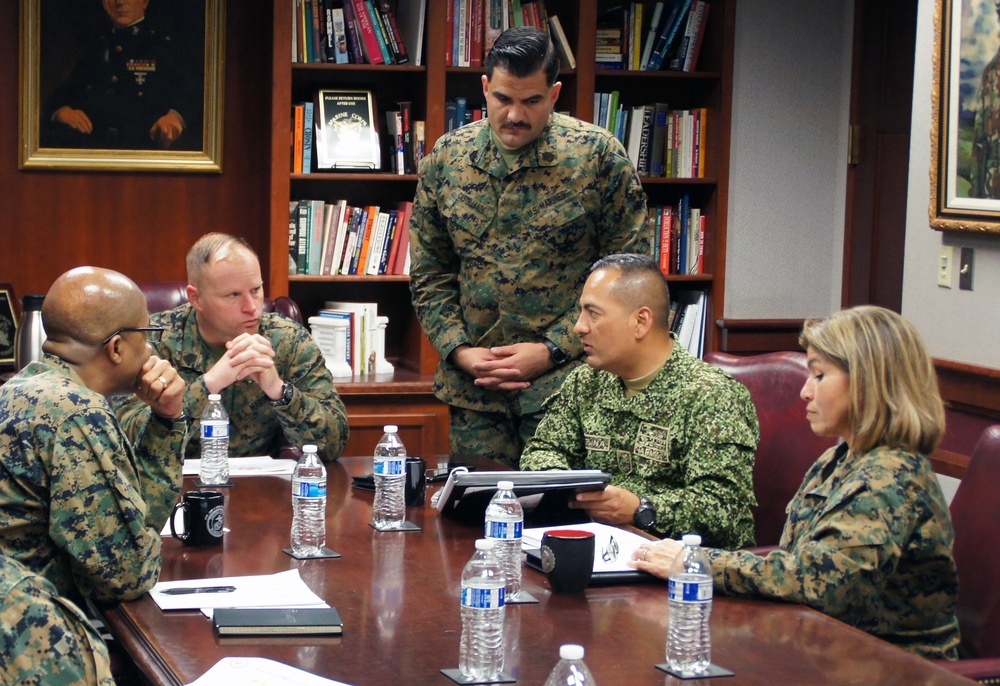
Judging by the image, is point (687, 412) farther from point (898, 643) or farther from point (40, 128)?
point (40, 128)

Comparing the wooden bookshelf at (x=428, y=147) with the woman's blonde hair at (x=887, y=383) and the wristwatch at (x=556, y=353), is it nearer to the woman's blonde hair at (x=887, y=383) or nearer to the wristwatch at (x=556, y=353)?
the wristwatch at (x=556, y=353)

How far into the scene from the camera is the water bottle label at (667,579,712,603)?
65.8 inches

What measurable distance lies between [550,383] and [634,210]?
0.51 meters

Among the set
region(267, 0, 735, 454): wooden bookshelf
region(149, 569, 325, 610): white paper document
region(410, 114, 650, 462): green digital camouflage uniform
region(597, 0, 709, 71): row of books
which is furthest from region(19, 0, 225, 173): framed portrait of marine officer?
region(149, 569, 325, 610): white paper document

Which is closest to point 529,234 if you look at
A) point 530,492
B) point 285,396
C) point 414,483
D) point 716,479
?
point 285,396

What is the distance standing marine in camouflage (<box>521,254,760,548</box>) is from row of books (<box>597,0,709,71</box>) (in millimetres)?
2235

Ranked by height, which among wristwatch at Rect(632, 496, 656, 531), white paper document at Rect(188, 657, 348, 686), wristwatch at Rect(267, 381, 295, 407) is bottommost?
white paper document at Rect(188, 657, 348, 686)

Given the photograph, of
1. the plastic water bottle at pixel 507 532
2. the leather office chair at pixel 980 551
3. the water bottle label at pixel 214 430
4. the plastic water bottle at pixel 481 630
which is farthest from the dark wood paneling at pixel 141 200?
the plastic water bottle at pixel 481 630

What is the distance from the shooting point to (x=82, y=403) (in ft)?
6.36

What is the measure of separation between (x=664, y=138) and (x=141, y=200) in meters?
2.04

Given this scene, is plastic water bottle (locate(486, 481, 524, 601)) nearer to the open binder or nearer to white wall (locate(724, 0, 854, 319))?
the open binder

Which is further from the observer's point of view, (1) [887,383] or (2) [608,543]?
(2) [608,543]

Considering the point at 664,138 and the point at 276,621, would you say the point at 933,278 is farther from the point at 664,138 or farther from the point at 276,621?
the point at 276,621

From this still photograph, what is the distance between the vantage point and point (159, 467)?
2357 mm
